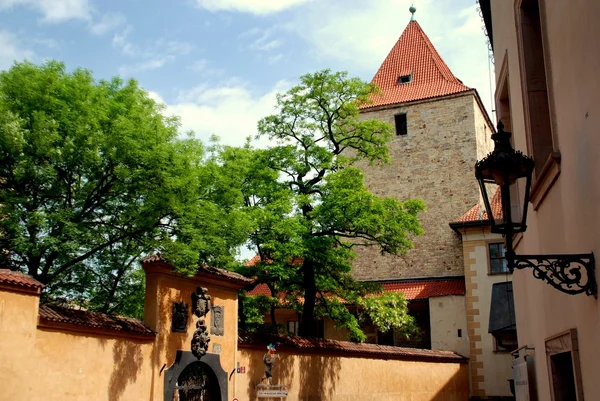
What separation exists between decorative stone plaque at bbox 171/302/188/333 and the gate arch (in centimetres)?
41

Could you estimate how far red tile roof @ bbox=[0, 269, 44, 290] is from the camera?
8.32 metres

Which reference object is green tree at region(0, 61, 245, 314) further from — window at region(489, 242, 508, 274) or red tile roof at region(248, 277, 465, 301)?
window at region(489, 242, 508, 274)

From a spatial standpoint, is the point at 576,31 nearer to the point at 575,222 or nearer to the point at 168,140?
the point at 575,222

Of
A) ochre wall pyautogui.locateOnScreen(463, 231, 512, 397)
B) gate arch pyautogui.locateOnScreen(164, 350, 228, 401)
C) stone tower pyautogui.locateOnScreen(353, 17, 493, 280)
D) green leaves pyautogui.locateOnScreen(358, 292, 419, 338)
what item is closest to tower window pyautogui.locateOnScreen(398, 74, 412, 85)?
stone tower pyautogui.locateOnScreen(353, 17, 493, 280)

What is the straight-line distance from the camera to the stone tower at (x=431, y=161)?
2767 cm

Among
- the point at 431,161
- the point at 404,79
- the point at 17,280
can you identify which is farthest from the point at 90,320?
the point at 404,79

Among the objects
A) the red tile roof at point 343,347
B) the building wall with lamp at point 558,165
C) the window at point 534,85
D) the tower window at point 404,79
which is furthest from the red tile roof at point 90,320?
the tower window at point 404,79

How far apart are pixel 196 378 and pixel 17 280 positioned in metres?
4.99

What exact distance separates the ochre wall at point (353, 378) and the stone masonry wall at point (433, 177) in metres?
5.84

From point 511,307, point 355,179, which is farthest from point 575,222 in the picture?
point 355,179

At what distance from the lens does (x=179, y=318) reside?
1200 centimetres

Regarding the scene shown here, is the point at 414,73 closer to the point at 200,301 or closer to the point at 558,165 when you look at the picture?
the point at 200,301

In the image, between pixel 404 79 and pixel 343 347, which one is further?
pixel 404 79

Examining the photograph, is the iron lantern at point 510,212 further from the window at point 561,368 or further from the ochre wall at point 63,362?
the ochre wall at point 63,362
